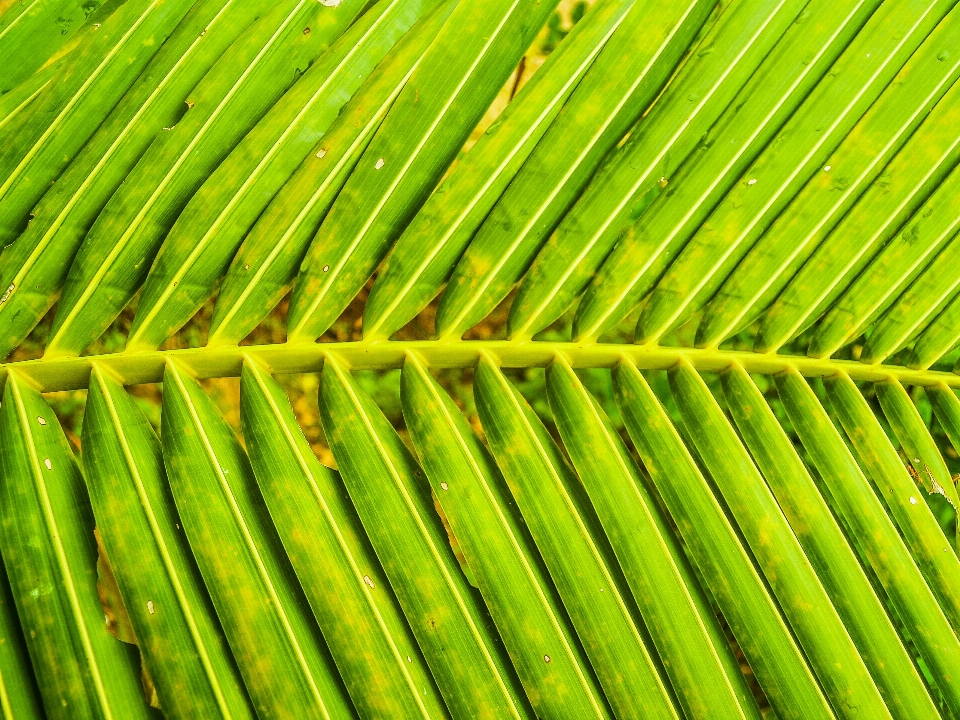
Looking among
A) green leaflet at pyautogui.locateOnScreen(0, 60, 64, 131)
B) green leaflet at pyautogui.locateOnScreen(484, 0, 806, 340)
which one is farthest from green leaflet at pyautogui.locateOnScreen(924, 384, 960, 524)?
green leaflet at pyautogui.locateOnScreen(0, 60, 64, 131)

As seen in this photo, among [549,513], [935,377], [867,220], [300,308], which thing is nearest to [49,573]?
[300,308]

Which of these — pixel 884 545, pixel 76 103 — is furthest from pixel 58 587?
pixel 884 545

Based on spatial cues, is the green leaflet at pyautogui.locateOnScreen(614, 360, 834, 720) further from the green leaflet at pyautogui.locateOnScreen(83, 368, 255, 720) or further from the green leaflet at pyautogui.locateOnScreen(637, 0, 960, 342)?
the green leaflet at pyautogui.locateOnScreen(83, 368, 255, 720)

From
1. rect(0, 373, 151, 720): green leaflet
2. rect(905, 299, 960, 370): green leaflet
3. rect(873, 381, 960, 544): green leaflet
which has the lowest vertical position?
rect(0, 373, 151, 720): green leaflet

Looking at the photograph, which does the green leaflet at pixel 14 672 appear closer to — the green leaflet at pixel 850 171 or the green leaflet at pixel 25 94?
the green leaflet at pixel 25 94

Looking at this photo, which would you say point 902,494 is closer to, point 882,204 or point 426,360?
point 882,204

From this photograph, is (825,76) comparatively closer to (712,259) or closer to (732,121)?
(732,121)
